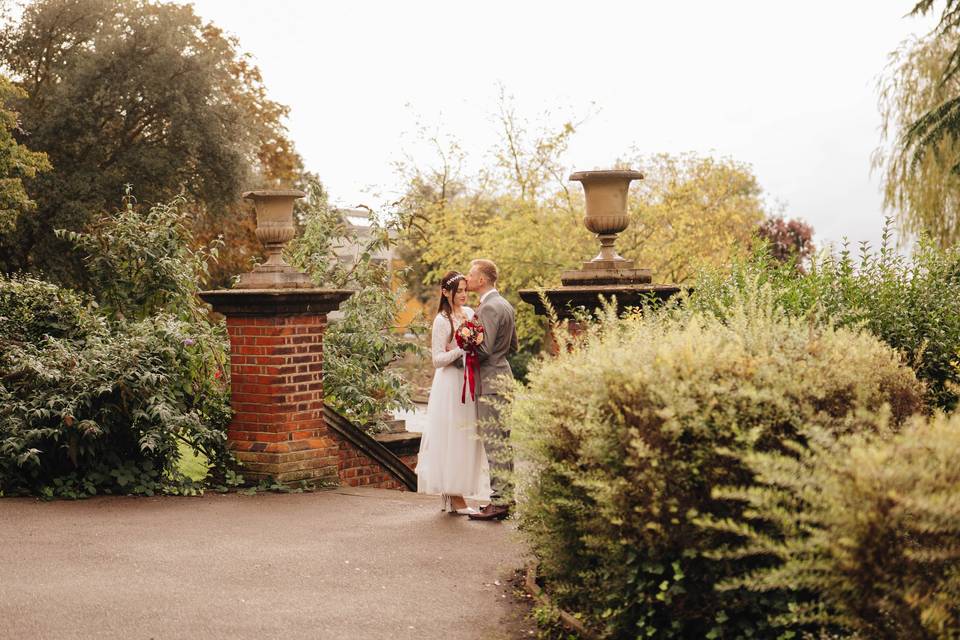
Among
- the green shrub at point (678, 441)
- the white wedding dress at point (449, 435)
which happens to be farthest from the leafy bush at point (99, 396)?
the green shrub at point (678, 441)

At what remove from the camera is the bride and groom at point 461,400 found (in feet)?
26.6

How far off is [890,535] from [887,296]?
16.0 feet

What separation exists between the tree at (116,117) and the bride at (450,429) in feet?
72.3

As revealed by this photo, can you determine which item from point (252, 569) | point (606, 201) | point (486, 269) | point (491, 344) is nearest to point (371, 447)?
point (491, 344)

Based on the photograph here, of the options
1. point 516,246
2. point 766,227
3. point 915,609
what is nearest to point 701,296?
point 915,609

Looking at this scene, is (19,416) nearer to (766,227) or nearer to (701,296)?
(701,296)

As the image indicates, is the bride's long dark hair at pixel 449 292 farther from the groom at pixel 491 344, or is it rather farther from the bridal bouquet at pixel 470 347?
the bridal bouquet at pixel 470 347

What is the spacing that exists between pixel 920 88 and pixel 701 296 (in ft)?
68.8

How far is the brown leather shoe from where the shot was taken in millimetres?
7957

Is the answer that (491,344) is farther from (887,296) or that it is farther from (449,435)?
(887,296)

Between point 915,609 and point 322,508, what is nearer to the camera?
point 915,609

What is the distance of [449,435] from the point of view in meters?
8.23

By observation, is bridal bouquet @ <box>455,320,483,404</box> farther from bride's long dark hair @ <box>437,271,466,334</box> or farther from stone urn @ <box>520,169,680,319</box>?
stone urn @ <box>520,169,680,319</box>

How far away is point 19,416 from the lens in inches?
342
